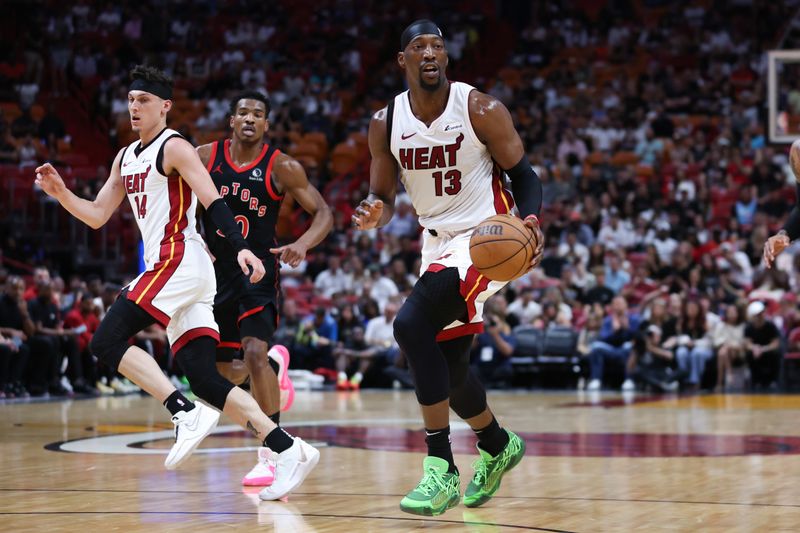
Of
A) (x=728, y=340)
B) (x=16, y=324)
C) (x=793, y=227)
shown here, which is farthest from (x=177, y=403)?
(x=728, y=340)

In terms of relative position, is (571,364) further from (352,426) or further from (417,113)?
(417,113)

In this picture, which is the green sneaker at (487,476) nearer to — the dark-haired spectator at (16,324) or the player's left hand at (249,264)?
the player's left hand at (249,264)

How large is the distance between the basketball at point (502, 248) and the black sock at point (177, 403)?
160 centimetres

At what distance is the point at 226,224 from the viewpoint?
580 cm

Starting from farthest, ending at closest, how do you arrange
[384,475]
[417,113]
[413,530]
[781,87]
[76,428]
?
1. [781,87]
2. [76,428]
3. [384,475]
4. [417,113]
5. [413,530]

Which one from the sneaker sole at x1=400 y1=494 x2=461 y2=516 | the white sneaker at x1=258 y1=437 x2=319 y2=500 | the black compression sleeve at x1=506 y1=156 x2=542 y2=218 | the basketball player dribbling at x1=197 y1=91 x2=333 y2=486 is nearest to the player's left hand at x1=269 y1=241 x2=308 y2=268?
the basketball player dribbling at x1=197 y1=91 x2=333 y2=486

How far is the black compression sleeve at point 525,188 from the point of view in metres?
5.61

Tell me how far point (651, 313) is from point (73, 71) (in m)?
14.1

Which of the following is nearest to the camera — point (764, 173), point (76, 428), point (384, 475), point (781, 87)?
point (384, 475)

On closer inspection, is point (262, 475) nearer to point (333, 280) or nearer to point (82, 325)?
point (82, 325)

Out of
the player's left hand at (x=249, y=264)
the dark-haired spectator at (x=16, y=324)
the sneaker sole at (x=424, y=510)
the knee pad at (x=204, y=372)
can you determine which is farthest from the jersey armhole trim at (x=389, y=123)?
the dark-haired spectator at (x=16, y=324)

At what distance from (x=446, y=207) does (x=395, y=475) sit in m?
1.79

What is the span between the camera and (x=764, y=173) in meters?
19.1

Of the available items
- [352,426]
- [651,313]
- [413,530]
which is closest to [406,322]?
[413,530]
